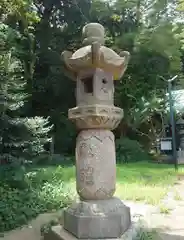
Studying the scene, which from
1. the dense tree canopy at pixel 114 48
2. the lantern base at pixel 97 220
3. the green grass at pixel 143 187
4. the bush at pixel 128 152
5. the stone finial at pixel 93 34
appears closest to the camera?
the lantern base at pixel 97 220

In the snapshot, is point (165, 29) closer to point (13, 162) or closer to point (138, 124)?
point (138, 124)

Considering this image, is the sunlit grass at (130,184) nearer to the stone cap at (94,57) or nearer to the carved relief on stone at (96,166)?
the carved relief on stone at (96,166)

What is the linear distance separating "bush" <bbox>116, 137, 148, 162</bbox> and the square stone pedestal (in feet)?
33.9

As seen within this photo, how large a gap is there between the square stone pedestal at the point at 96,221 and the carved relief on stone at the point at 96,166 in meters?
0.12

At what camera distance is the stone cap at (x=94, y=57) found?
338cm

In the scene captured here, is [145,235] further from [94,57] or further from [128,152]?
[128,152]

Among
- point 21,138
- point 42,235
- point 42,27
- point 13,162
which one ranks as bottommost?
point 42,235

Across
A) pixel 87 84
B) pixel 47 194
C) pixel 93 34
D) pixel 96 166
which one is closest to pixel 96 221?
pixel 96 166

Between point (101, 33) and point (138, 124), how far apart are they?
12.2 meters

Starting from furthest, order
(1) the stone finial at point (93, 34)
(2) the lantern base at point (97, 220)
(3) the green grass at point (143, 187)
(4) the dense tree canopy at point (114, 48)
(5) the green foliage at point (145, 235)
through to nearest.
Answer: (4) the dense tree canopy at point (114, 48)
(3) the green grass at point (143, 187)
(1) the stone finial at point (93, 34)
(5) the green foliage at point (145, 235)
(2) the lantern base at point (97, 220)

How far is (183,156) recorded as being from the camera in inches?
664

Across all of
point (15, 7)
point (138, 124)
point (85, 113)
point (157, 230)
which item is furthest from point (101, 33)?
point (138, 124)

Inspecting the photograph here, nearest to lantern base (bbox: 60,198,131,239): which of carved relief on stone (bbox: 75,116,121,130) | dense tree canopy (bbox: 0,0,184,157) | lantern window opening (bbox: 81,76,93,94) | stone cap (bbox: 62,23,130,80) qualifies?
carved relief on stone (bbox: 75,116,121,130)

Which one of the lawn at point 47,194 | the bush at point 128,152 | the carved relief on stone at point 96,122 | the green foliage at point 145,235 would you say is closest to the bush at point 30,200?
the lawn at point 47,194
